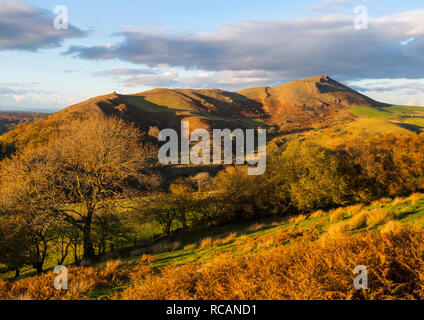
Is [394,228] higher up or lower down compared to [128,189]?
higher up

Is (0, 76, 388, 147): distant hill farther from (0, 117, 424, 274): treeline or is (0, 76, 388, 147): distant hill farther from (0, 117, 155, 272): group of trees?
(0, 117, 155, 272): group of trees

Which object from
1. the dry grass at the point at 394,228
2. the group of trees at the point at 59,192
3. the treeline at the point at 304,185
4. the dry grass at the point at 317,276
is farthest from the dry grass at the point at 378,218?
the group of trees at the point at 59,192

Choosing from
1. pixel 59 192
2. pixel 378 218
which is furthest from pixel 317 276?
pixel 59 192

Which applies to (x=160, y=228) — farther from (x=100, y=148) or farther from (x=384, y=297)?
(x=384, y=297)

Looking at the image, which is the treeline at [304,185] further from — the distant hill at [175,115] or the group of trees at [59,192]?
the distant hill at [175,115]

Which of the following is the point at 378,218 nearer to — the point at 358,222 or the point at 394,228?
the point at 358,222

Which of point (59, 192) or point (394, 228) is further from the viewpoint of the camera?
point (59, 192)

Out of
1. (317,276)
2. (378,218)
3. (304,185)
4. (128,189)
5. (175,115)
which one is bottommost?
(304,185)

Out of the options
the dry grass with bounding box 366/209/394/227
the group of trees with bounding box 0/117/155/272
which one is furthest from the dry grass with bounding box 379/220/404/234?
the group of trees with bounding box 0/117/155/272

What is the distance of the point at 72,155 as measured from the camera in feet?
65.2

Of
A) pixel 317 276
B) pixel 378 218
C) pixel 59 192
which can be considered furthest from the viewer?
pixel 59 192

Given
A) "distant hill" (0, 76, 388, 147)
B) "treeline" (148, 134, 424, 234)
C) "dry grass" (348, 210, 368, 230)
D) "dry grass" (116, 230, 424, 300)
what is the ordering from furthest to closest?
"distant hill" (0, 76, 388, 147) → "treeline" (148, 134, 424, 234) → "dry grass" (348, 210, 368, 230) → "dry grass" (116, 230, 424, 300)

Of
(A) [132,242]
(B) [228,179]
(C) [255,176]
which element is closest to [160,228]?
(A) [132,242]
